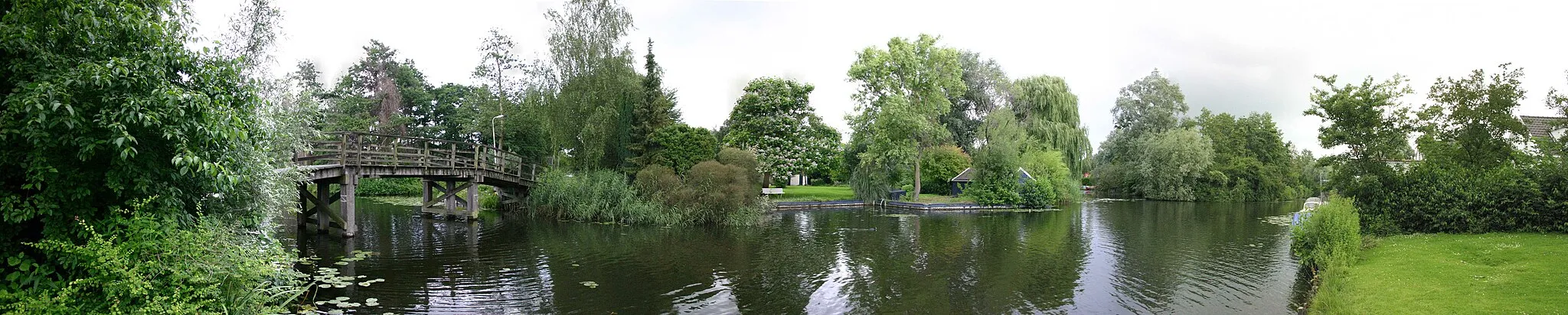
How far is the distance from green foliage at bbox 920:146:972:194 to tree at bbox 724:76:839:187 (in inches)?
202

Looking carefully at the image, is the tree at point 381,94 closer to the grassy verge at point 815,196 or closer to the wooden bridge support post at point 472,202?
the wooden bridge support post at point 472,202

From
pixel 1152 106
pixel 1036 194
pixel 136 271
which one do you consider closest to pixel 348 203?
pixel 136 271

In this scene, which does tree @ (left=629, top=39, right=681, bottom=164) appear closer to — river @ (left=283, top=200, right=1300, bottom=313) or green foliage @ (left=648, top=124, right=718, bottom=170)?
green foliage @ (left=648, top=124, right=718, bottom=170)

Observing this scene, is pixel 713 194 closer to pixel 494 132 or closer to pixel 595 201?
pixel 595 201

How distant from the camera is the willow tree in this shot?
37.6m

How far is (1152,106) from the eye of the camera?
44.0m

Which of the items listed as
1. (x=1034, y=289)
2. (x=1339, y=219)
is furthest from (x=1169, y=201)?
(x=1034, y=289)

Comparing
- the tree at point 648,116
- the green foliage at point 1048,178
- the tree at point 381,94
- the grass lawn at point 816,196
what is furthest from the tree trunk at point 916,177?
the tree at point 381,94

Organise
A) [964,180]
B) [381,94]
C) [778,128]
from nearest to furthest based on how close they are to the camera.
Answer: [778,128] → [964,180] → [381,94]

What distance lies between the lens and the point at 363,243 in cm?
1530

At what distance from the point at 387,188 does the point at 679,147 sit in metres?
22.6

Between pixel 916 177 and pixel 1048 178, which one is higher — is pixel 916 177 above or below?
above

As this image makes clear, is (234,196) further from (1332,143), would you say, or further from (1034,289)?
(1332,143)

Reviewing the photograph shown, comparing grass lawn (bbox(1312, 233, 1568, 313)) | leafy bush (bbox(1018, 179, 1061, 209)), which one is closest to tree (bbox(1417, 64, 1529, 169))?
grass lawn (bbox(1312, 233, 1568, 313))
